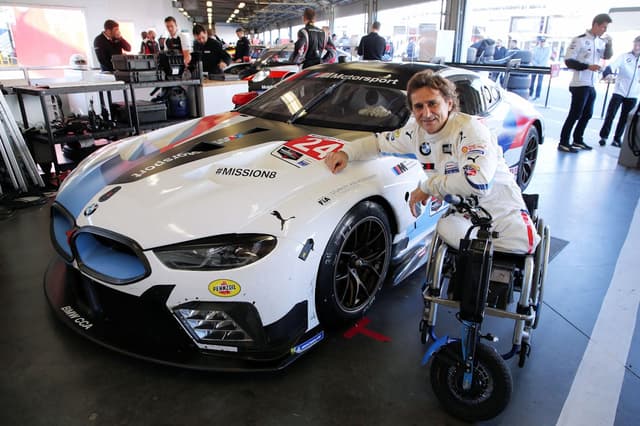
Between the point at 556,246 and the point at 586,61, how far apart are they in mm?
3468

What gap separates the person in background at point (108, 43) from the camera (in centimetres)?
626

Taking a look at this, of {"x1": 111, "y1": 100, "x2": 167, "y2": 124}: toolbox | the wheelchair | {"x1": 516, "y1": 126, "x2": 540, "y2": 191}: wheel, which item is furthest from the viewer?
{"x1": 111, "y1": 100, "x2": 167, "y2": 124}: toolbox

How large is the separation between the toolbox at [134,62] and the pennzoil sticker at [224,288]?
171 inches

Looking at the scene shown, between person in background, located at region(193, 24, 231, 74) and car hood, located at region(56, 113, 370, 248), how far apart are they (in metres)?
4.69

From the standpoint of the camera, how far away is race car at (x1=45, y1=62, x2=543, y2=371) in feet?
5.48

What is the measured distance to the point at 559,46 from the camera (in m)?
14.1

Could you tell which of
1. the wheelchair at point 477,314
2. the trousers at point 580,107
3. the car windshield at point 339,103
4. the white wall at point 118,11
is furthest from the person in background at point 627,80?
the white wall at point 118,11

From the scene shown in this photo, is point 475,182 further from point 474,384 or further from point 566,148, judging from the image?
point 566,148

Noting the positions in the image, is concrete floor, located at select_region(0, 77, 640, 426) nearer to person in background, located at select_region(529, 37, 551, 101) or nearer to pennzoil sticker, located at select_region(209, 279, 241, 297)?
pennzoil sticker, located at select_region(209, 279, 241, 297)

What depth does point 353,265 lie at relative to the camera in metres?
2.08

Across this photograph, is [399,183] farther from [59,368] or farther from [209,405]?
[59,368]

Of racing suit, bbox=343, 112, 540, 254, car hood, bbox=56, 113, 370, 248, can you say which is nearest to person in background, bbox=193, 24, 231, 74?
car hood, bbox=56, 113, 370, 248

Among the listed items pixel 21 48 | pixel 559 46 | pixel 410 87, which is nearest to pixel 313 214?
pixel 410 87

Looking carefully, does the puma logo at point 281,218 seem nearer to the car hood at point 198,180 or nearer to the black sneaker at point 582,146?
the car hood at point 198,180
